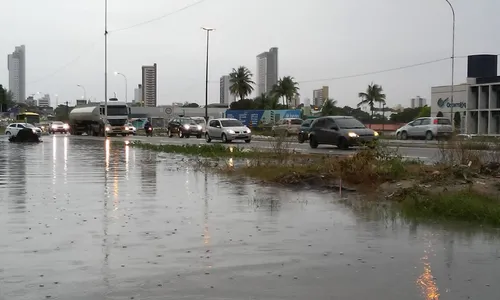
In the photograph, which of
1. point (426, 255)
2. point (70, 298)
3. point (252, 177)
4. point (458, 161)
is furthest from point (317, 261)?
point (252, 177)

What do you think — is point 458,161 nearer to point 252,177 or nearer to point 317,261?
point 252,177

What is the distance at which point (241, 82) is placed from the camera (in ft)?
372

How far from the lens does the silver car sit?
1485 inches

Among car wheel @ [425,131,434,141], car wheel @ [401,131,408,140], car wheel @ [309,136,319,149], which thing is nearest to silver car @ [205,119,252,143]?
car wheel @ [309,136,319,149]

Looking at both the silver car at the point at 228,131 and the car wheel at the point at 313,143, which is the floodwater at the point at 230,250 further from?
the silver car at the point at 228,131

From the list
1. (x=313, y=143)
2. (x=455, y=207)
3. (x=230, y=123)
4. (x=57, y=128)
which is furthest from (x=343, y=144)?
(x=57, y=128)

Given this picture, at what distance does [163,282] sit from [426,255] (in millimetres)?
3139

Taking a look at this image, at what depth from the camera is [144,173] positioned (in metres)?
17.0

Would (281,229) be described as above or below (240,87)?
Result: below

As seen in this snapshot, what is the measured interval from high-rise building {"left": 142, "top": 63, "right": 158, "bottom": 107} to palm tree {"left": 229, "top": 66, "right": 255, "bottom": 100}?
64049 millimetres

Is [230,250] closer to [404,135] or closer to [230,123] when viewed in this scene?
[230,123]

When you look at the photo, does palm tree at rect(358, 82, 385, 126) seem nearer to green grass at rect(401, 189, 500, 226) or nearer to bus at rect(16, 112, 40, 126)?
bus at rect(16, 112, 40, 126)

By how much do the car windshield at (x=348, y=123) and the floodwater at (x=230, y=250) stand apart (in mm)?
15691

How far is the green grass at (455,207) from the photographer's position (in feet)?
29.2
